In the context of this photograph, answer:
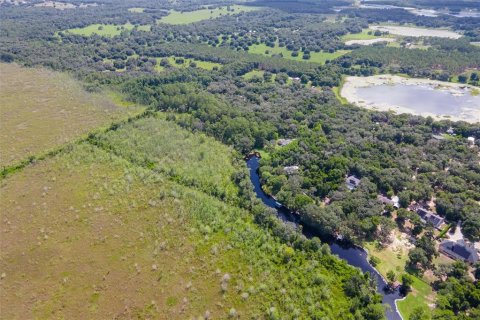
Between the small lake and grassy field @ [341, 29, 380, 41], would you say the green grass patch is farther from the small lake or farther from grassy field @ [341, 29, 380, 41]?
grassy field @ [341, 29, 380, 41]

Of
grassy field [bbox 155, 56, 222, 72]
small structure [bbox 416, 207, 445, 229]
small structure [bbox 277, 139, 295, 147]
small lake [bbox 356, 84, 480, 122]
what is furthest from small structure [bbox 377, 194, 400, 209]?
grassy field [bbox 155, 56, 222, 72]

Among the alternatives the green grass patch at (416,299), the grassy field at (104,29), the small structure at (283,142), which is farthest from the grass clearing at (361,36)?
the green grass patch at (416,299)

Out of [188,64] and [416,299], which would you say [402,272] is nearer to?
[416,299]

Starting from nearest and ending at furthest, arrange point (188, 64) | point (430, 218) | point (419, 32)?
point (430, 218) → point (188, 64) → point (419, 32)

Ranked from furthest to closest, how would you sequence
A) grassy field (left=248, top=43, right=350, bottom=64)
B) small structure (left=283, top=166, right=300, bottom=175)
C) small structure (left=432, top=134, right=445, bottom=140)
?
grassy field (left=248, top=43, right=350, bottom=64), small structure (left=432, top=134, right=445, bottom=140), small structure (left=283, top=166, right=300, bottom=175)

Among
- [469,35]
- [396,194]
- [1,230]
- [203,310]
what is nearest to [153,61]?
[1,230]

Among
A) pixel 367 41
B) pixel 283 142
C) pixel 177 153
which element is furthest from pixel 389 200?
pixel 367 41
